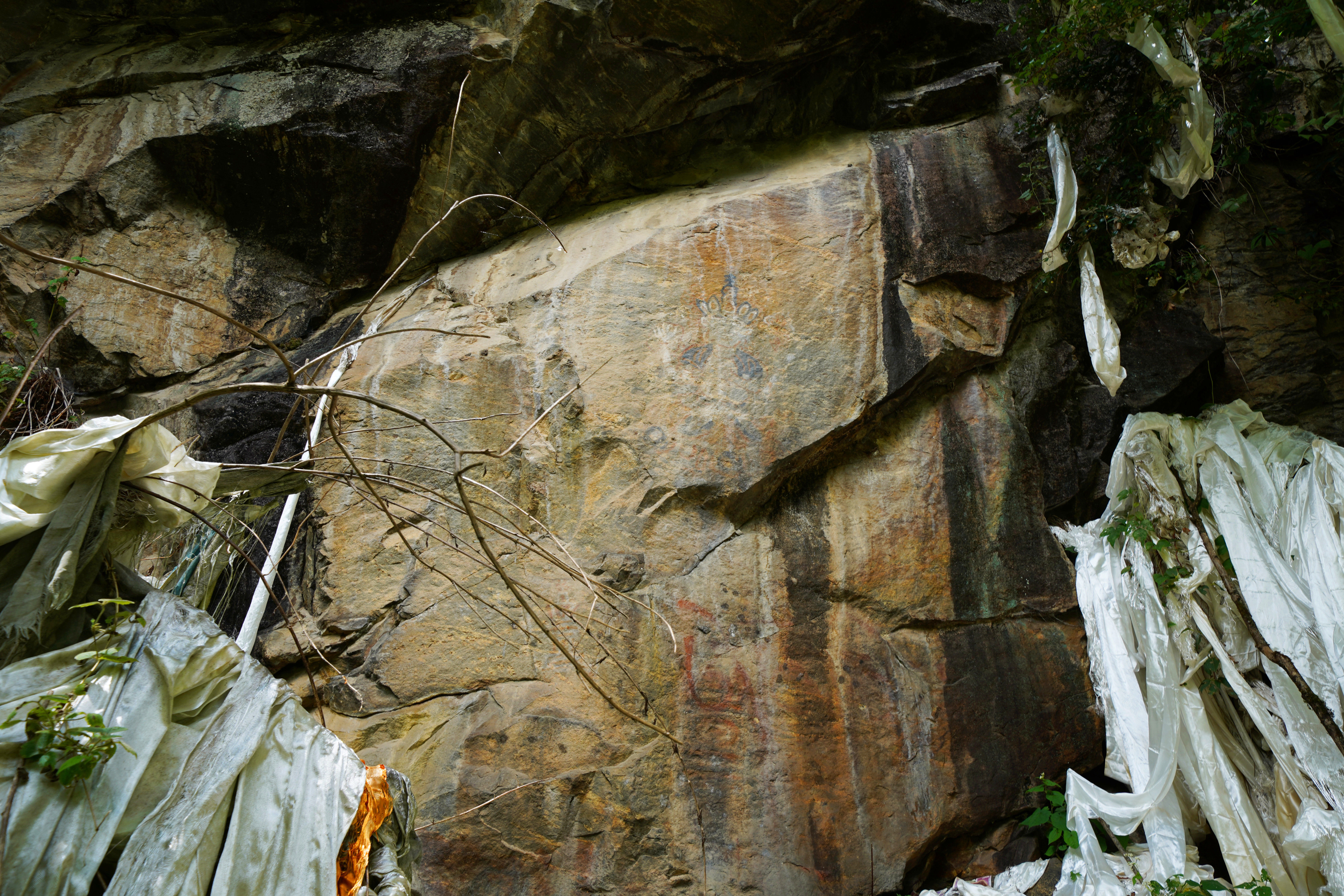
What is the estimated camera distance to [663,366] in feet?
14.1

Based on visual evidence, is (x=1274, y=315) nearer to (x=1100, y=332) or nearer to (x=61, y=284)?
(x=1100, y=332)

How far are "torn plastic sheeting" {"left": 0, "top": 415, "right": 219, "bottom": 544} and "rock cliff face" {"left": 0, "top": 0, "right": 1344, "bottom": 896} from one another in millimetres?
1276

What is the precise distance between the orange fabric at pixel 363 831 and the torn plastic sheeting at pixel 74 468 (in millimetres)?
1014

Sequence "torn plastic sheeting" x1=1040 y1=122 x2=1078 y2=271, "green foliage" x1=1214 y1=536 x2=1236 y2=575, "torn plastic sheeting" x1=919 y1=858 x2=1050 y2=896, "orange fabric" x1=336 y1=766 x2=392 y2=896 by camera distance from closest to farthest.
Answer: "orange fabric" x1=336 y1=766 x2=392 y2=896, "torn plastic sheeting" x1=919 y1=858 x2=1050 y2=896, "green foliage" x1=1214 y1=536 x2=1236 y2=575, "torn plastic sheeting" x1=1040 y1=122 x2=1078 y2=271

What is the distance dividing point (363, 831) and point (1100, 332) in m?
4.13

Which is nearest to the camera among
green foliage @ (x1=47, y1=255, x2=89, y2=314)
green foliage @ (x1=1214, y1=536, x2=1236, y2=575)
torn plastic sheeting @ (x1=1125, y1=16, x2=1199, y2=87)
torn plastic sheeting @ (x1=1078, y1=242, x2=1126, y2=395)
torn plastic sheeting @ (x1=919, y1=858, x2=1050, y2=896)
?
torn plastic sheeting @ (x1=919, y1=858, x2=1050, y2=896)

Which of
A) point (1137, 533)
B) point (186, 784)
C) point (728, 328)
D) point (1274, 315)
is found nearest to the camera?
point (186, 784)

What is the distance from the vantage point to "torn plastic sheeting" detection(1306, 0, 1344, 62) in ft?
9.97

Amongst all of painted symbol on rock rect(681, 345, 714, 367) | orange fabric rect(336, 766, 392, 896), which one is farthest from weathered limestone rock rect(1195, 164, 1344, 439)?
orange fabric rect(336, 766, 392, 896)

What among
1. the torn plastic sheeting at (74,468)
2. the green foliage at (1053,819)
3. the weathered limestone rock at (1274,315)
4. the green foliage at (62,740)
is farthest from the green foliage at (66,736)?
the weathered limestone rock at (1274,315)

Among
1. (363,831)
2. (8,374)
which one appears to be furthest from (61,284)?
(363,831)

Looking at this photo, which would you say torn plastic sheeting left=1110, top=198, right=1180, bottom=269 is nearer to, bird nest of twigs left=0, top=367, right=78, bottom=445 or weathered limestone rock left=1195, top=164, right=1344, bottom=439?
weathered limestone rock left=1195, top=164, right=1344, bottom=439

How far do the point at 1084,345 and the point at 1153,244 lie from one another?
745mm

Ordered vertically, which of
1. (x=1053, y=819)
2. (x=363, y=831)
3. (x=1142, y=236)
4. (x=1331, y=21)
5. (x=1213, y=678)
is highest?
(x=1331, y=21)
